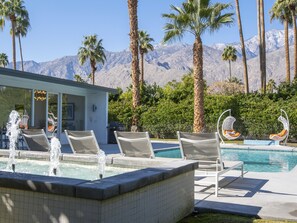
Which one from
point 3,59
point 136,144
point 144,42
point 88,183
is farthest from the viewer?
point 3,59

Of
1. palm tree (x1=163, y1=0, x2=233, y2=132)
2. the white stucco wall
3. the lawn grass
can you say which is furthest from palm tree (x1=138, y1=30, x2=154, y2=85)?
the lawn grass

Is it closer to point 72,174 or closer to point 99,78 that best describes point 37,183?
point 72,174

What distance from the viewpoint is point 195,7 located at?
18.7 meters

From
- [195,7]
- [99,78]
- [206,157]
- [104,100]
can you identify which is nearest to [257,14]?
[195,7]

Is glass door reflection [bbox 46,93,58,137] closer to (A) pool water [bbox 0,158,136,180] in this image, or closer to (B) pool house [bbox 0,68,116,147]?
(B) pool house [bbox 0,68,116,147]

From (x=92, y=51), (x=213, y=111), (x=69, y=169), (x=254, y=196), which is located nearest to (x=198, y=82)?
(x=213, y=111)

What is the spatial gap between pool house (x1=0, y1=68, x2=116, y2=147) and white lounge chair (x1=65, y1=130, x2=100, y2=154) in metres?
5.31

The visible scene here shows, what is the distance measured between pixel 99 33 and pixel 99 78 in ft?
512

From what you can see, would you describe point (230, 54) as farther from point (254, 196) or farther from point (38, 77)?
point (254, 196)

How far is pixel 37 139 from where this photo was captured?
8281mm

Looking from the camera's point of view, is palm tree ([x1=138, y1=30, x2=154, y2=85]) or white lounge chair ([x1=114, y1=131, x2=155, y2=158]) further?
palm tree ([x1=138, y1=30, x2=154, y2=85])

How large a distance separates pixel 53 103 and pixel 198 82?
24.1 ft

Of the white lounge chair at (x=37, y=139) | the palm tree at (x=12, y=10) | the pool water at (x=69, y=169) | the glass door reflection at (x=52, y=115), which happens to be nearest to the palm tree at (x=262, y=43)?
the glass door reflection at (x=52, y=115)

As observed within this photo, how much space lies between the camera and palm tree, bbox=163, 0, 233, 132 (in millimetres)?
18656
